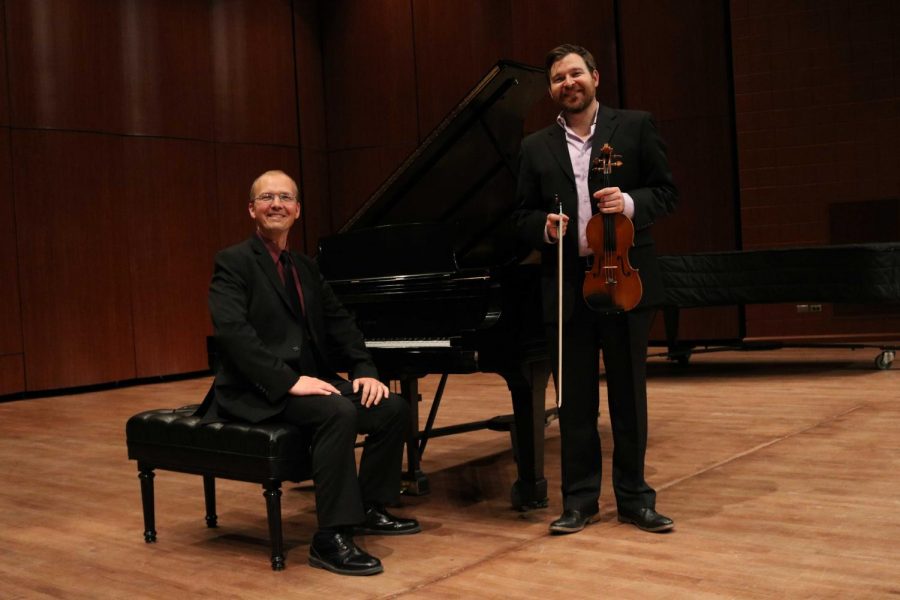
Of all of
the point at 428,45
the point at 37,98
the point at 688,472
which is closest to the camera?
the point at 688,472

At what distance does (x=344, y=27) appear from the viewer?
417 inches

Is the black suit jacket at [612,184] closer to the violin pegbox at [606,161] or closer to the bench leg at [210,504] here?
the violin pegbox at [606,161]

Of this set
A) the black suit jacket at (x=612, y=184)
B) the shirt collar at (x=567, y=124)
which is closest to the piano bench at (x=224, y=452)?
the black suit jacket at (x=612, y=184)

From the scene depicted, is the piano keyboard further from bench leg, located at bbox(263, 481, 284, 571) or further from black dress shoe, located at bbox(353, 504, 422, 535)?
bench leg, located at bbox(263, 481, 284, 571)

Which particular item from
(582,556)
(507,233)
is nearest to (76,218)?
(507,233)

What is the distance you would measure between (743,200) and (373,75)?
4008 millimetres

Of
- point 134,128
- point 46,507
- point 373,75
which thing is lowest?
point 46,507

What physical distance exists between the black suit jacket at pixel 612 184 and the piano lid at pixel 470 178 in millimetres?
840

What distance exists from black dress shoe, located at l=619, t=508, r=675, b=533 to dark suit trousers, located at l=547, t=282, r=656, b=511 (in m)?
0.03

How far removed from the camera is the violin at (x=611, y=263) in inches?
122

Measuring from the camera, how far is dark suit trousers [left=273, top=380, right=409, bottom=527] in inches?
119

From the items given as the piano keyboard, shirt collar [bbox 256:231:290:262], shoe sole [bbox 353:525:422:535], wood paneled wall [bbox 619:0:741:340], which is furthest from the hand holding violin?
wood paneled wall [bbox 619:0:741:340]

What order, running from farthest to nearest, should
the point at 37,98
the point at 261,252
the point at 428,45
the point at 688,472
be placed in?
the point at 428,45 < the point at 37,98 < the point at 688,472 < the point at 261,252

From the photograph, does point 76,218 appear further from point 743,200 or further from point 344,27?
point 743,200
